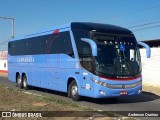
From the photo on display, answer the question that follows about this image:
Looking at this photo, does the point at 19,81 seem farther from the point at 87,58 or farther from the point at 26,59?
the point at 87,58

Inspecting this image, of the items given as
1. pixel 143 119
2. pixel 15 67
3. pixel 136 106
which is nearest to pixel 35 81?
pixel 15 67

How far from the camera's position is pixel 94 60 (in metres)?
15.1

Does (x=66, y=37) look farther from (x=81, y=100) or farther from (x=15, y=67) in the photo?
(x=15, y=67)

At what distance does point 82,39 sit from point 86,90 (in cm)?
207

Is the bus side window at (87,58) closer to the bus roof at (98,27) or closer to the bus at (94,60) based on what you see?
the bus at (94,60)

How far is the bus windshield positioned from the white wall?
892 centimetres

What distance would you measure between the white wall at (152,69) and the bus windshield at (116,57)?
8915 millimetres

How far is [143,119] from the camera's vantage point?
466 inches

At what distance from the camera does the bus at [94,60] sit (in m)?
15.2

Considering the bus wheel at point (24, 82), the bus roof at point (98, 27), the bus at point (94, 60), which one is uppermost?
the bus roof at point (98, 27)

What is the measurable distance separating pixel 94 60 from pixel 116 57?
976mm

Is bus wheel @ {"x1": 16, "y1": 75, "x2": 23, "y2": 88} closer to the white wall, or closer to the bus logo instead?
the white wall

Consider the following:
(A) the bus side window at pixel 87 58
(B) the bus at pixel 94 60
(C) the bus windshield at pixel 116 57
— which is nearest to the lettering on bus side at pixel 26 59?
(B) the bus at pixel 94 60

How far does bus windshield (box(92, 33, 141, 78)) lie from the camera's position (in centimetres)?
1516
